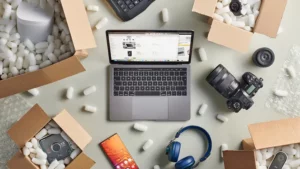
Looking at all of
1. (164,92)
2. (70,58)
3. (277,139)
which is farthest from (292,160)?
(70,58)

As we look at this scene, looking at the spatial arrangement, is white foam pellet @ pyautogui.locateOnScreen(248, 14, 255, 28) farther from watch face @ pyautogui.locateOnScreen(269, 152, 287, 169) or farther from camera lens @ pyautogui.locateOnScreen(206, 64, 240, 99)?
watch face @ pyautogui.locateOnScreen(269, 152, 287, 169)

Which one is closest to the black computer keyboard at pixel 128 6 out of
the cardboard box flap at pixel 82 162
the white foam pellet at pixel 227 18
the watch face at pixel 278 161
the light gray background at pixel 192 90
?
the light gray background at pixel 192 90

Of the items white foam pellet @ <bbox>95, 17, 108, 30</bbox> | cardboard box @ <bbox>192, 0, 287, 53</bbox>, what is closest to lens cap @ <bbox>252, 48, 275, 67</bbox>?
cardboard box @ <bbox>192, 0, 287, 53</bbox>

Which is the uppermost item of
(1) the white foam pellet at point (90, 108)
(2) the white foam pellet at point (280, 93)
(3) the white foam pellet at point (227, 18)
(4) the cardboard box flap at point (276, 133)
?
(3) the white foam pellet at point (227, 18)

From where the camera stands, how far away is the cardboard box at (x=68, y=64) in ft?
4.53

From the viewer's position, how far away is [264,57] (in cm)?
158

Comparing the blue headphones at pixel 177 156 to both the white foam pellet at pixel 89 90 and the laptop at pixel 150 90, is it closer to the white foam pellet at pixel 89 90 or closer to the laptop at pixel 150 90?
the laptop at pixel 150 90

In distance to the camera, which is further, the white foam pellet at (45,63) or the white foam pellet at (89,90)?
the white foam pellet at (89,90)

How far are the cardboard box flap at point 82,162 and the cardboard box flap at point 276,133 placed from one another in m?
0.50

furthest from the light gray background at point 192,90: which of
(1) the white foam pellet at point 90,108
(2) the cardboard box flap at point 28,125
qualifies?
(2) the cardboard box flap at point 28,125

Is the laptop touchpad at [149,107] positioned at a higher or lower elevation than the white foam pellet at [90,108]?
higher

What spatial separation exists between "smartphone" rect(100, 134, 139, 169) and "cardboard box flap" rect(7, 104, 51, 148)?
0.22 m

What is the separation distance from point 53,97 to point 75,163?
245 mm

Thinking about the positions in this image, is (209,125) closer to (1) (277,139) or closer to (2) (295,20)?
(1) (277,139)
